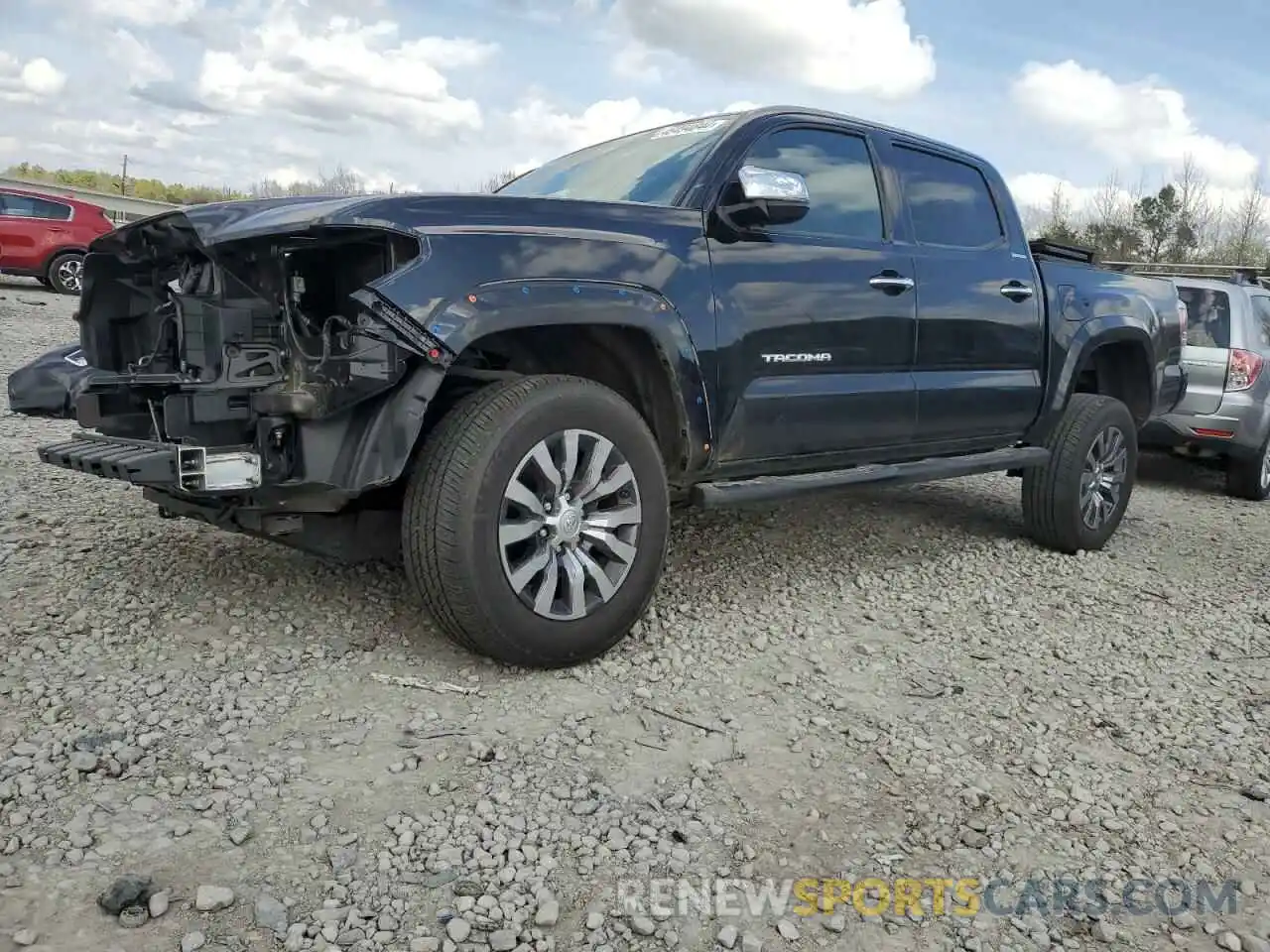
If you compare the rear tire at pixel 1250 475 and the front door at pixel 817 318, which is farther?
the rear tire at pixel 1250 475

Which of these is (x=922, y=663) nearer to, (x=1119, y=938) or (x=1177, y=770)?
(x=1177, y=770)

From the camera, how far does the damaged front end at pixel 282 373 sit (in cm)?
295

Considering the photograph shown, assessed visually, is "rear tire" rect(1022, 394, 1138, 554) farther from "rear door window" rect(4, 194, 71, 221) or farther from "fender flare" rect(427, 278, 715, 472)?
"rear door window" rect(4, 194, 71, 221)

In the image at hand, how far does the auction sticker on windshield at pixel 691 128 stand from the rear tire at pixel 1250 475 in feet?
17.6

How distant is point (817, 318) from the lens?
13.2 feet

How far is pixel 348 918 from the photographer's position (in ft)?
6.98

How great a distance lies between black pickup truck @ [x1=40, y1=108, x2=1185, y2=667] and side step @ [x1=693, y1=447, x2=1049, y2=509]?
0.07 ft

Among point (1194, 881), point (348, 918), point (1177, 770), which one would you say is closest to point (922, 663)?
point (1177, 770)

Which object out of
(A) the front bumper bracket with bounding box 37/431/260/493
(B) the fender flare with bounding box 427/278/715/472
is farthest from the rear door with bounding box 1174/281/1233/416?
(A) the front bumper bracket with bounding box 37/431/260/493

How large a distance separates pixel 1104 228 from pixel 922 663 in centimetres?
4006

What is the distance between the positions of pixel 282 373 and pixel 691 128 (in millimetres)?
2072

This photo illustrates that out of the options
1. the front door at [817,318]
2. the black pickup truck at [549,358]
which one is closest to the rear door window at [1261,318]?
the black pickup truck at [549,358]

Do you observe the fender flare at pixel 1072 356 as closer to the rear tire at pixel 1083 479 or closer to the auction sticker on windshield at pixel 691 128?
the rear tire at pixel 1083 479

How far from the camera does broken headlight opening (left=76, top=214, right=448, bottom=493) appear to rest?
116 inches
